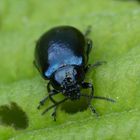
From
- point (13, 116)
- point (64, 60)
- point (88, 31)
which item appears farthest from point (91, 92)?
point (88, 31)

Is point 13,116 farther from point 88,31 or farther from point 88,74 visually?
point 88,31

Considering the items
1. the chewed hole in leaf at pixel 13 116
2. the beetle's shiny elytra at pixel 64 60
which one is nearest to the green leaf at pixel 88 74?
the chewed hole in leaf at pixel 13 116

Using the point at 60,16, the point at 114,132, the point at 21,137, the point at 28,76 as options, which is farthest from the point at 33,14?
the point at 114,132

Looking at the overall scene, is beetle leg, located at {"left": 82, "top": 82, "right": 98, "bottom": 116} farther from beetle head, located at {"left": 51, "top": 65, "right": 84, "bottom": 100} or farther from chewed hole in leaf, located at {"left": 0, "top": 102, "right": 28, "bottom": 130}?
chewed hole in leaf, located at {"left": 0, "top": 102, "right": 28, "bottom": 130}

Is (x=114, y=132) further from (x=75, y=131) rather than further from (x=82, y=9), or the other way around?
(x=82, y=9)

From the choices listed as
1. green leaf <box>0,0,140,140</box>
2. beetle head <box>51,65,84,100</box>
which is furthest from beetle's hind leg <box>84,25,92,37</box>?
beetle head <box>51,65,84,100</box>

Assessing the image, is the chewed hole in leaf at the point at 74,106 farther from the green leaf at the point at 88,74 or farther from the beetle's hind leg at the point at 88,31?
the beetle's hind leg at the point at 88,31
